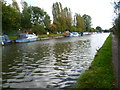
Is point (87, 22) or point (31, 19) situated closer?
point (31, 19)

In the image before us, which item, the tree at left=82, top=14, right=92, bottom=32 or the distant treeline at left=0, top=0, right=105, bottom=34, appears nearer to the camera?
the distant treeline at left=0, top=0, right=105, bottom=34

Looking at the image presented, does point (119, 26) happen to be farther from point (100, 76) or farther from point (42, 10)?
point (42, 10)

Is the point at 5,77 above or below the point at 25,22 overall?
below

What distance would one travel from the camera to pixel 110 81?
6832 millimetres

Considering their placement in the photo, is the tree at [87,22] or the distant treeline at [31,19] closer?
the distant treeline at [31,19]

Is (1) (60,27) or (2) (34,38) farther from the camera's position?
(1) (60,27)

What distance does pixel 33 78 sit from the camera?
30.9ft

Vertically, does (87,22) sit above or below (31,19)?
above

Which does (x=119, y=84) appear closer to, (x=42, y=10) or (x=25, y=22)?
(x=25, y=22)

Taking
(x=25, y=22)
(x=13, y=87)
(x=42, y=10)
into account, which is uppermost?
(x=42, y=10)

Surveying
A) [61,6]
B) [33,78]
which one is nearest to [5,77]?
[33,78]

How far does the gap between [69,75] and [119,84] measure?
374 centimetres

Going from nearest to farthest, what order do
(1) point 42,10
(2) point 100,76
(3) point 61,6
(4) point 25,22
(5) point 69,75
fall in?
(2) point 100,76, (5) point 69,75, (4) point 25,22, (1) point 42,10, (3) point 61,6

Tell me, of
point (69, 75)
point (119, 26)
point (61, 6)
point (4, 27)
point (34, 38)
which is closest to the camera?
point (69, 75)
